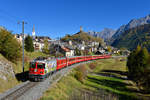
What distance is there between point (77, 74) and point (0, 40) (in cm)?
1610

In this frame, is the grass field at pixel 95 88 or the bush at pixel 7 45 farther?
the bush at pixel 7 45

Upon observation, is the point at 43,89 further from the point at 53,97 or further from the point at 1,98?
the point at 1,98

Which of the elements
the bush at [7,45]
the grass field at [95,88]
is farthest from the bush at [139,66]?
the bush at [7,45]

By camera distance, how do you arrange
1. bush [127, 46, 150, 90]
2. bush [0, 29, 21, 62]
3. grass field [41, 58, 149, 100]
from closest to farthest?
grass field [41, 58, 149, 100] → bush [0, 29, 21, 62] → bush [127, 46, 150, 90]

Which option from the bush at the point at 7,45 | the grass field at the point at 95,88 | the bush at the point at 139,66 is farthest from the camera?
the bush at the point at 139,66

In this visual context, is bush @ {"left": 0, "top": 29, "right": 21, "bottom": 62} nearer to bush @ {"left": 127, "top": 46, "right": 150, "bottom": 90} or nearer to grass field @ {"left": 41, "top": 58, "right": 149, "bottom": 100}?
grass field @ {"left": 41, "top": 58, "right": 149, "bottom": 100}

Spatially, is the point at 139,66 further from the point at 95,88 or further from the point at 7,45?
the point at 7,45

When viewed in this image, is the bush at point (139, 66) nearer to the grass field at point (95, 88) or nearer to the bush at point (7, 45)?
the grass field at point (95, 88)

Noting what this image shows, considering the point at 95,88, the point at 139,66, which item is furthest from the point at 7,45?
the point at 139,66

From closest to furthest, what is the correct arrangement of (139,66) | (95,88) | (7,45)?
(7,45)
(95,88)
(139,66)

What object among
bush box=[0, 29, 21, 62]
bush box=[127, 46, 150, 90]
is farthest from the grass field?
bush box=[0, 29, 21, 62]

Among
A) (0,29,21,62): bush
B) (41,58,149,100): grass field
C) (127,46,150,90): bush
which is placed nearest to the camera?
(41,58,149,100): grass field

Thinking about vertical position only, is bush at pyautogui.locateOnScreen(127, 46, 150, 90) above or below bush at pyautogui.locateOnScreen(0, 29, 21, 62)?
below

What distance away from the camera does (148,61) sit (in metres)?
33.7
